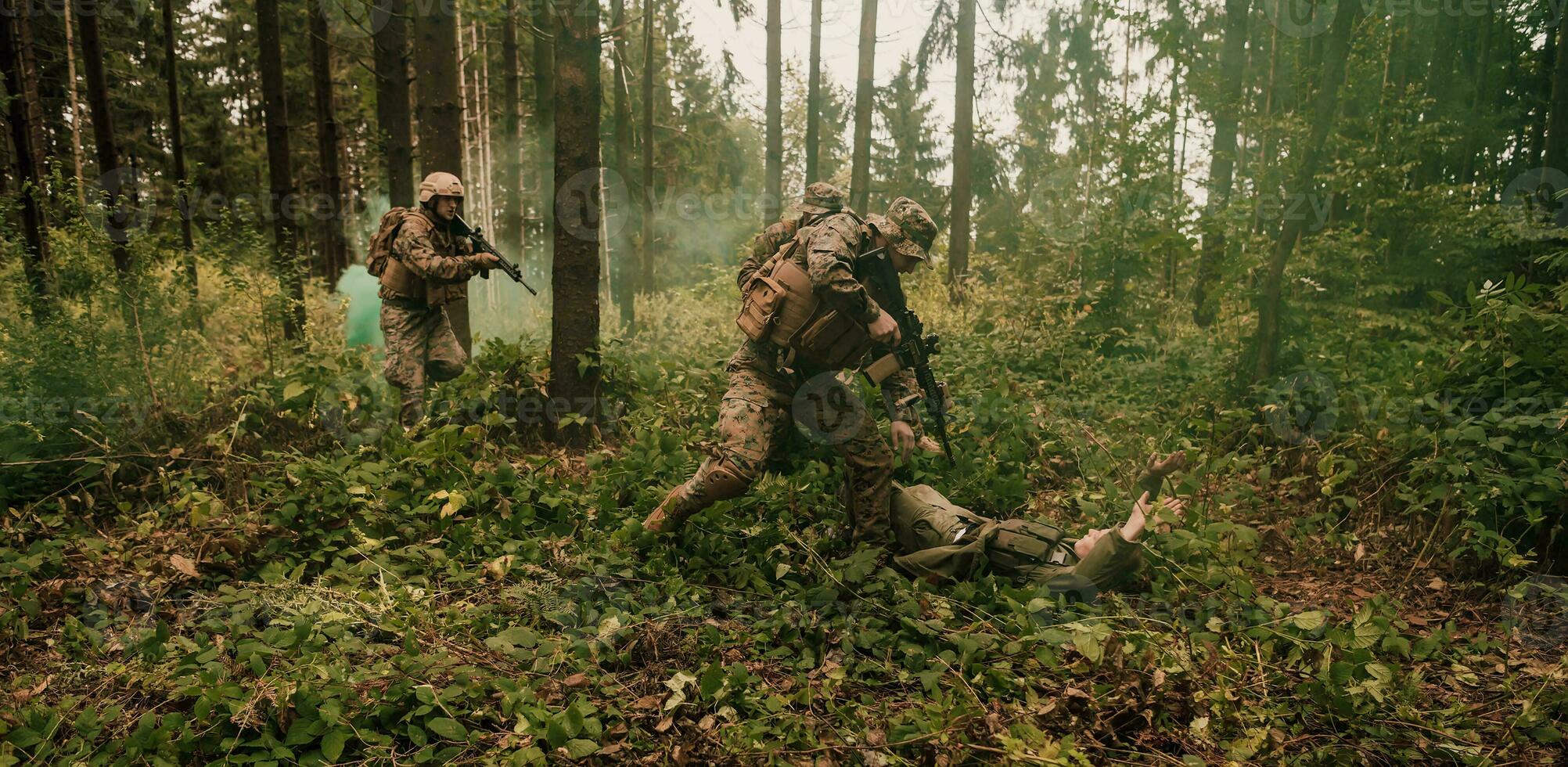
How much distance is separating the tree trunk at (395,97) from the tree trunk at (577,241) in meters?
3.16

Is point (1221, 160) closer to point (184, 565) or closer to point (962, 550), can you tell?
point (962, 550)

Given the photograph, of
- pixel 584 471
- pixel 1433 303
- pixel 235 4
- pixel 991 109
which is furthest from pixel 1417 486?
pixel 235 4

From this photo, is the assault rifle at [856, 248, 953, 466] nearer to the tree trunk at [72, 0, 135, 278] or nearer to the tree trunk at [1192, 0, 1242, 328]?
the tree trunk at [1192, 0, 1242, 328]

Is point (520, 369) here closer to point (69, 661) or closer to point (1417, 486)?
point (69, 661)

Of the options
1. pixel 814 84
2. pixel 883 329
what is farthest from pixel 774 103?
pixel 883 329

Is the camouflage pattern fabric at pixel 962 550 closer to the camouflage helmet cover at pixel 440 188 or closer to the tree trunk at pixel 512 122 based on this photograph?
the camouflage helmet cover at pixel 440 188

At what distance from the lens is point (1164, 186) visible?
922 centimetres

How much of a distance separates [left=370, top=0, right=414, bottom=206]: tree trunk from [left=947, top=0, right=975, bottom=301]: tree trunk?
25.5 ft

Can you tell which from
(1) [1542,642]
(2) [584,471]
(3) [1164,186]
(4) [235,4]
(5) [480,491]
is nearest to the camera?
(1) [1542,642]

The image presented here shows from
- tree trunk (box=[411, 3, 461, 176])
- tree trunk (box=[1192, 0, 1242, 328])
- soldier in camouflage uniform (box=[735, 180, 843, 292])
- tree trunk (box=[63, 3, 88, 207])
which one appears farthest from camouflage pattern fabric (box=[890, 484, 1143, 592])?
tree trunk (box=[63, 3, 88, 207])

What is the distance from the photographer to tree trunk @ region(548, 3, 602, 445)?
18.7ft

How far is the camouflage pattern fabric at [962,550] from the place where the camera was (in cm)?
363

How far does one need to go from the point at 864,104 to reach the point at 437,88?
807 centimetres

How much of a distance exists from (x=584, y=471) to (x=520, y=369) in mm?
1217
